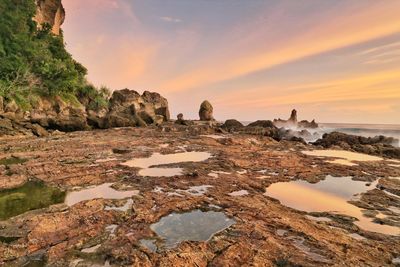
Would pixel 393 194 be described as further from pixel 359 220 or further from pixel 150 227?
pixel 150 227

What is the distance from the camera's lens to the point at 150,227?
7.52 meters

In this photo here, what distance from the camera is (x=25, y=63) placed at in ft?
155

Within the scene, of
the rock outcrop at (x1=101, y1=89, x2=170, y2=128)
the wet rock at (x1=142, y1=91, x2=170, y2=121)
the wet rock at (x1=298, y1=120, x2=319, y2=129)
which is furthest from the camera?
the wet rock at (x1=298, y1=120, x2=319, y2=129)

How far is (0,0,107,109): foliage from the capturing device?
4394 centimetres

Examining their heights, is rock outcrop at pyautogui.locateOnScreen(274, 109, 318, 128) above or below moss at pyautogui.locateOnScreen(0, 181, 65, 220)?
above

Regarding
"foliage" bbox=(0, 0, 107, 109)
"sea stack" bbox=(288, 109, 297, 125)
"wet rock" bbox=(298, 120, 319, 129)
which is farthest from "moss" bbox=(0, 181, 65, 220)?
"sea stack" bbox=(288, 109, 297, 125)

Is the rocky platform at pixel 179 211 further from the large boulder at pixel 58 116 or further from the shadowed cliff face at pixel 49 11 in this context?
the shadowed cliff face at pixel 49 11

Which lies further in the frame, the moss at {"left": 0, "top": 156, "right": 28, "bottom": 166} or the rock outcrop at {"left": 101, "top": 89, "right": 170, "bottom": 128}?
the rock outcrop at {"left": 101, "top": 89, "right": 170, "bottom": 128}

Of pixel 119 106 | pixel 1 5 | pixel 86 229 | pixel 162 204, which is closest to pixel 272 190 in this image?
pixel 162 204

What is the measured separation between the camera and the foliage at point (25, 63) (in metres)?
43.9

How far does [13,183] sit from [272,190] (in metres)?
10.9

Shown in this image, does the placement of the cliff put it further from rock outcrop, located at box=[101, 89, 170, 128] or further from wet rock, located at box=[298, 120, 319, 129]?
wet rock, located at box=[298, 120, 319, 129]

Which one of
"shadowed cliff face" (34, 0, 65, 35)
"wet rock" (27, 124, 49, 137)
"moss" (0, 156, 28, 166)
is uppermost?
"shadowed cliff face" (34, 0, 65, 35)

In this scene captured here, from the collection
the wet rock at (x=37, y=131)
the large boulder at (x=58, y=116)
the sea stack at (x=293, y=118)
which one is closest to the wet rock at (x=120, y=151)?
the wet rock at (x=37, y=131)
